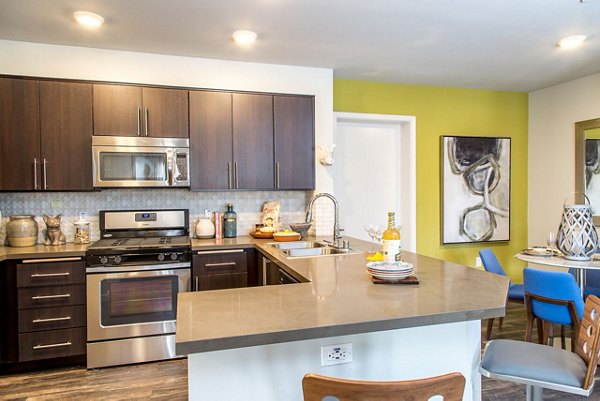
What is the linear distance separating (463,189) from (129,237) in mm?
3693

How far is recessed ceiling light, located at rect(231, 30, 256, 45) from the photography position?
9.89 feet

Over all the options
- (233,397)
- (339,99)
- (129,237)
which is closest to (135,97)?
(129,237)

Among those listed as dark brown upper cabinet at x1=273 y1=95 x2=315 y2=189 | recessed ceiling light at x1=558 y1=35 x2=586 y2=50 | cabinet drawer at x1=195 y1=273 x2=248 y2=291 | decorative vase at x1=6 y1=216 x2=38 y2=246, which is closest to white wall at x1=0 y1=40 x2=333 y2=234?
dark brown upper cabinet at x1=273 y1=95 x2=315 y2=189

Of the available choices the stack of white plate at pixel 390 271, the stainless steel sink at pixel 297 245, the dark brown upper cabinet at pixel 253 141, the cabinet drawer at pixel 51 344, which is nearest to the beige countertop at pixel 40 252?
the cabinet drawer at pixel 51 344

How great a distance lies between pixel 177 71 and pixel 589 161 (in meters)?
4.33

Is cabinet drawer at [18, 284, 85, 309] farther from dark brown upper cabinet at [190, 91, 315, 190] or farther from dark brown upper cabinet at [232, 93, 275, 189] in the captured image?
dark brown upper cabinet at [232, 93, 275, 189]

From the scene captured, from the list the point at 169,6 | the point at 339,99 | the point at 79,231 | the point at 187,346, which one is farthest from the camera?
the point at 339,99

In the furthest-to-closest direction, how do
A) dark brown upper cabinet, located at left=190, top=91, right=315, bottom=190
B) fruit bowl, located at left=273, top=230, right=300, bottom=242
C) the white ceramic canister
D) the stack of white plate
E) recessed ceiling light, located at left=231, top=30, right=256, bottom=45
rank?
the white ceramic canister
dark brown upper cabinet, located at left=190, top=91, right=315, bottom=190
fruit bowl, located at left=273, top=230, right=300, bottom=242
recessed ceiling light, located at left=231, top=30, right=256, bottom=45
the stack of white plate

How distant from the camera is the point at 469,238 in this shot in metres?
4.75

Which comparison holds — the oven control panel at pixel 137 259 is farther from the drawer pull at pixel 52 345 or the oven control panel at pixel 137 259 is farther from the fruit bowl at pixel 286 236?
the fruit bowl at pixel 286 236

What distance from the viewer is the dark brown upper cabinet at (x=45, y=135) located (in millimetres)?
3045

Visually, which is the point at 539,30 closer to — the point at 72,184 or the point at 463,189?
the point at 463,189

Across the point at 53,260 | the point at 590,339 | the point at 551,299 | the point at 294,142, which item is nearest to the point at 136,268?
the point at 53,260

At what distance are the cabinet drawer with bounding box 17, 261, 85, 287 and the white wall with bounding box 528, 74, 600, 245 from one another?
4.97 m
